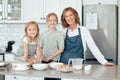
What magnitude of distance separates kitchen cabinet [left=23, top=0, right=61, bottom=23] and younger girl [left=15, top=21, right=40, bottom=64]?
1693 mm

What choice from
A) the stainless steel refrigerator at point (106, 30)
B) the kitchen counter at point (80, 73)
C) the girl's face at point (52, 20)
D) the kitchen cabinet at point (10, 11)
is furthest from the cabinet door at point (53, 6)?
the kitchen counter at point (80, 73)

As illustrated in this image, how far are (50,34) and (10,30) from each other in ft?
7.22

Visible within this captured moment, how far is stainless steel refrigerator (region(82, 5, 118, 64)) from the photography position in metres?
3.89

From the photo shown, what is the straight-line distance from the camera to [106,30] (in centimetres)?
390

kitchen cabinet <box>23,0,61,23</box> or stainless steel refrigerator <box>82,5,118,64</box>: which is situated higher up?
kitchen cabinet <box>23,0,61,23</box>

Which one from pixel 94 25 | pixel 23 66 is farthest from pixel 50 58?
pixel 94 25

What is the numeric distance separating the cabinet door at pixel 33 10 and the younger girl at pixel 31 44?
68.5 inches

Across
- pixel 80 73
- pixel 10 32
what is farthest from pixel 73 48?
pixel 10 32

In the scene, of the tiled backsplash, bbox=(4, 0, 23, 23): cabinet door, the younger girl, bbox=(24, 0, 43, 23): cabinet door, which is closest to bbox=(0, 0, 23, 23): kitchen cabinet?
bbox=(4, 0, 23, 23): cabinet door

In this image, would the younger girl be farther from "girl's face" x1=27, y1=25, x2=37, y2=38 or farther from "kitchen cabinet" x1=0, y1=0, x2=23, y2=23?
"kitchen cabinet" x1=0, y1=0, x2=23, y2=23

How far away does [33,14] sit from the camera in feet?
14.8

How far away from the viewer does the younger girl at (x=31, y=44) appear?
2.69 m

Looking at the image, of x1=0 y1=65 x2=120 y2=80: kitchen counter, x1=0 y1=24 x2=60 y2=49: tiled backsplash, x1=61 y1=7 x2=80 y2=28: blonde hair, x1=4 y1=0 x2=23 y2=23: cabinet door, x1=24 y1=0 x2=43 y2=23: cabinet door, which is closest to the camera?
x1=0 y1=65 x2=120 y2=80: kitchen counter

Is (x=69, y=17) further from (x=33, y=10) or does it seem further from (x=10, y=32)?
(x=10, y=32)
